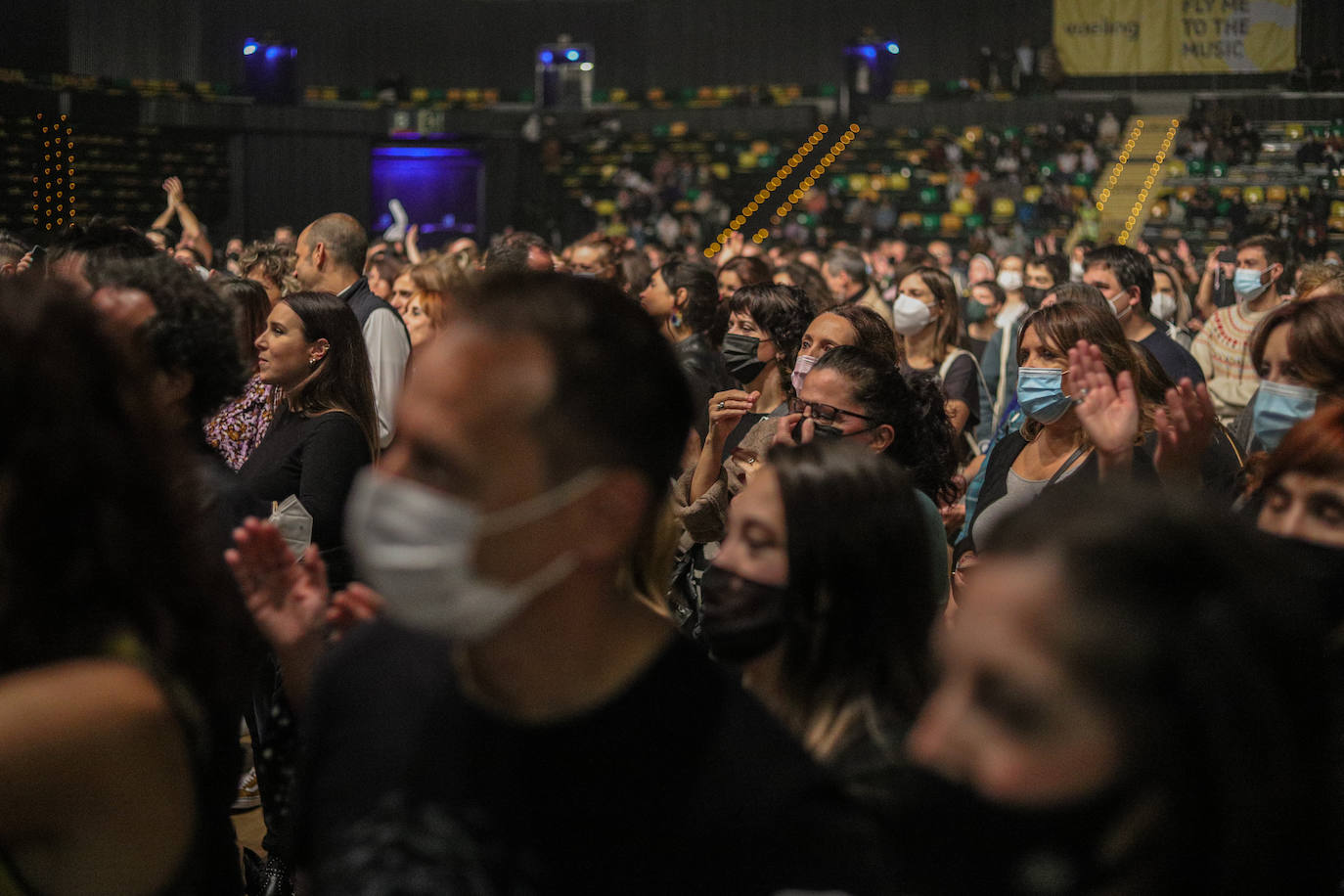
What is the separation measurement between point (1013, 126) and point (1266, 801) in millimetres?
20108

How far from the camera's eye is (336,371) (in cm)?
369

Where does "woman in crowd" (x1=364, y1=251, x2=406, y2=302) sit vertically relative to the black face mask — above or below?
above

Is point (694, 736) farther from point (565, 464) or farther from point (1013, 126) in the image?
point (1013, 126)

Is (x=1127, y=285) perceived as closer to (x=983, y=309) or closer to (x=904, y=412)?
(x=904, y=412)

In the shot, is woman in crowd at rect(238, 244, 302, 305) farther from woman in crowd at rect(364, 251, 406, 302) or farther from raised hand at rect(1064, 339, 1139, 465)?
raised hand at rect(1064, 339, 1139, 465)

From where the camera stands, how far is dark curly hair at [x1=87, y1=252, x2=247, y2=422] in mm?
2617

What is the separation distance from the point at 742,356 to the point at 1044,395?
136 cm

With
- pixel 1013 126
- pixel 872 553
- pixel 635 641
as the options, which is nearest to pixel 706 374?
pixel 872 553

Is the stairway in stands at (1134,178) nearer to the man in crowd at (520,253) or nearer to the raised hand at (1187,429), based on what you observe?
the man in crowd at (520,253)

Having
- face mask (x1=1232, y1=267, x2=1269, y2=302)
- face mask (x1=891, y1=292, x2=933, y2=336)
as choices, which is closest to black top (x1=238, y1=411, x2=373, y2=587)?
face mask (x1=891, y1=292, x2=933, y2=336)

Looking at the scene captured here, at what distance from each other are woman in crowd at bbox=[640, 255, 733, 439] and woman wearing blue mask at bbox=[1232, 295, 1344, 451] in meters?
1.80

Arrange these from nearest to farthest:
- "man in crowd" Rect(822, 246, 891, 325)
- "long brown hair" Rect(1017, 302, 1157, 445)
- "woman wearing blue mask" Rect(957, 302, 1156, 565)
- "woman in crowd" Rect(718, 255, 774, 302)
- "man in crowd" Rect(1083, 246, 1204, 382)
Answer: "woman wearing blue mask" Rect(957, 302, 1156, 565), "long brown hair" Rect(1017, 302, 1157, 445), "man in crowd" Rect(1083, 246, 1204, 382), "woman in crowd" Rect(718, 255, 774, 302), "man in crowd" Rect(822, 246, 891, 325)

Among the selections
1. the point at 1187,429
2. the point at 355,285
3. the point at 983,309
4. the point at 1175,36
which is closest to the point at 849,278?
the point at 983,309

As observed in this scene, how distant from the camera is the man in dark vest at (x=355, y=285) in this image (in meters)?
5.37
